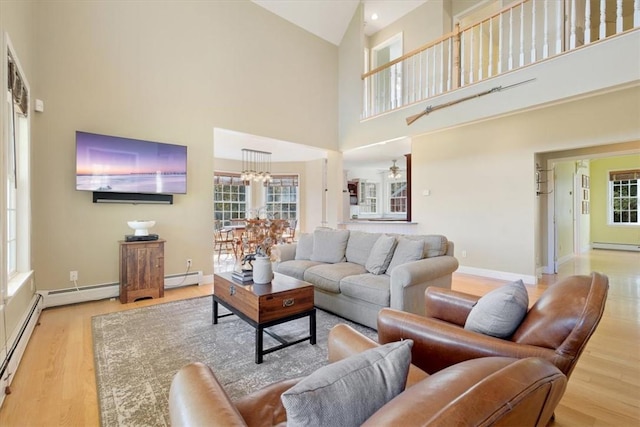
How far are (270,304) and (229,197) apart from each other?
702 centimetres

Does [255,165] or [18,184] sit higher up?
[255,165]

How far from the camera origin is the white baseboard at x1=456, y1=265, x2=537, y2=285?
15.5 ft

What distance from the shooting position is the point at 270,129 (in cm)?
544

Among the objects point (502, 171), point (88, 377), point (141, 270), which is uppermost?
point (502, 171)

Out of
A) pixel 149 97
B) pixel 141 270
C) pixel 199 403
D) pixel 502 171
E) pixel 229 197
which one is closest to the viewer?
pixel 199 403

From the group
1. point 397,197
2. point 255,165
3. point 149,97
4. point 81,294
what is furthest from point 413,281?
point 397,197

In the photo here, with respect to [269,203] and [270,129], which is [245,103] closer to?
[270,129]

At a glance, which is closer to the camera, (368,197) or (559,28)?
(559,28)

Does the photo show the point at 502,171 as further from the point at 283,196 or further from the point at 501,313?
the point at 283,196

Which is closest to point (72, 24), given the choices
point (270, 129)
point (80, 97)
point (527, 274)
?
point (80, 97)

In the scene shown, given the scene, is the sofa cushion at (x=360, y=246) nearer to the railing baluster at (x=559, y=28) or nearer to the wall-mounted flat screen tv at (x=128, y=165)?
the wall-mounted flat screen tv at (x=128, y=165)

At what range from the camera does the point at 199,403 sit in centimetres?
90

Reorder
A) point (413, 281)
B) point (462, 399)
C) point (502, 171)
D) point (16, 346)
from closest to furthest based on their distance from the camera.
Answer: point (462, 399) < point (16, 346) < point (413, 281) < point (502, 171)

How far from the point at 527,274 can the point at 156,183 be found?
5777 millimetres
